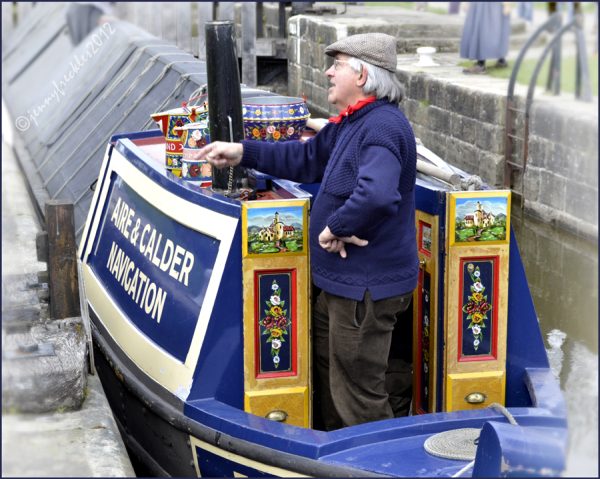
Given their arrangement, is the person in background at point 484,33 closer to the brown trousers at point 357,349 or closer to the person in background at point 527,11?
the person in background at point 527,11

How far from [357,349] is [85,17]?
35.8ft

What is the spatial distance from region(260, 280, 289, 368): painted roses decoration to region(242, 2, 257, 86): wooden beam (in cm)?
1172

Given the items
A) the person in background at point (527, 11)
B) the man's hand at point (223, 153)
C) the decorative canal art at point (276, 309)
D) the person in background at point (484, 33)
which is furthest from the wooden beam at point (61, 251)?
the person in background at point (484, 33)

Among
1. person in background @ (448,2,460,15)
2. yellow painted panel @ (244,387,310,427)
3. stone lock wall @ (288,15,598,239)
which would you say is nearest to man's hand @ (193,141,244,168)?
yellow painted panel @ (244,387,310,427)

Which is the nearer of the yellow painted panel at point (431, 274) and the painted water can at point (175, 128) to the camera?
the yellow painted panel at point (431, 274)

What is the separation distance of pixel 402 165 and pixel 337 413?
1056mm

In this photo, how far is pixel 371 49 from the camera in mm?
3973

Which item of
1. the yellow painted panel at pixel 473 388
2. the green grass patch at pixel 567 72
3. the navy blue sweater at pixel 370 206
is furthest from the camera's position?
the yellow painted panel at pixel 473 388

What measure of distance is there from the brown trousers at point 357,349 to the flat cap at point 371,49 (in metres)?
0.83

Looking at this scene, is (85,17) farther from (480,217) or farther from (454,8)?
(480,217)

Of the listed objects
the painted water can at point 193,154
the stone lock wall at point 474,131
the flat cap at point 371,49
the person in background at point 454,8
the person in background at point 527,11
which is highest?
the flat cap at point 371,49

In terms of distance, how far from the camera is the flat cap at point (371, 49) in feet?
13.0

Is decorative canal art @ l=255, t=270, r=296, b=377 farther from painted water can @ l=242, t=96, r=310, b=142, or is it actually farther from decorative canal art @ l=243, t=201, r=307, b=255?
painted water can @ l=242, t=96, r=310, b=142

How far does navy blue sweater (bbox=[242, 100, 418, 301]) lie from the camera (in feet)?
12.5
